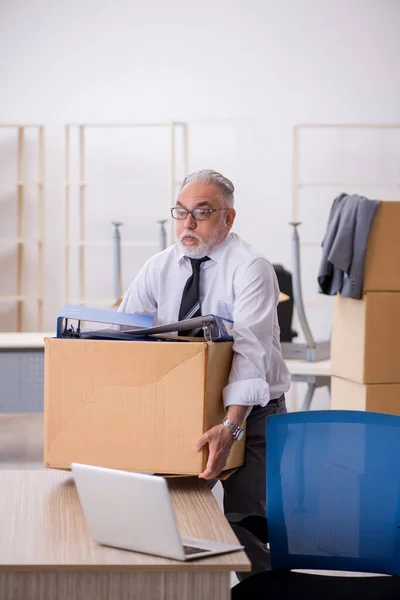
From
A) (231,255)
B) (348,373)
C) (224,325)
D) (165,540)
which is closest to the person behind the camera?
(165,540)

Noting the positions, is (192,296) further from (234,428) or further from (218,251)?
(234,428)

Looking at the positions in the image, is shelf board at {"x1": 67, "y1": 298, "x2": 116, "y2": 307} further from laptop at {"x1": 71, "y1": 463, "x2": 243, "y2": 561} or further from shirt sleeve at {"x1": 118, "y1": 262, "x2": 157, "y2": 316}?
laptop at {"x1": 71, "y1": 463, "x2": 243, "y2": 561}

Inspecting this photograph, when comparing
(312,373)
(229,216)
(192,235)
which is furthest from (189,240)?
(312,373)

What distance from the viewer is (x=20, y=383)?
13.2 ft

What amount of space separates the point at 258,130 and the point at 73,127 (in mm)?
1412

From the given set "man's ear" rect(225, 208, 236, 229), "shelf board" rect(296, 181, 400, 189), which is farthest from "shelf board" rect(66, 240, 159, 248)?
"man's ear" rect(225, 208, 236, 229)

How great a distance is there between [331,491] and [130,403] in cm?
47

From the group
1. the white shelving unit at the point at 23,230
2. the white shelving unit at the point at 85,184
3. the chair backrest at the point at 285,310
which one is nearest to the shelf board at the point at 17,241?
the white shelving unit at the point at 23,230

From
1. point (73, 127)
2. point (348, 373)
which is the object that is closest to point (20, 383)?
point (348, 373)

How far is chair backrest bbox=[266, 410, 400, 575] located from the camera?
6.02 feet

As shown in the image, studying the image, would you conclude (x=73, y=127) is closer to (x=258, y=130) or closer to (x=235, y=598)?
(x=258, y=130)

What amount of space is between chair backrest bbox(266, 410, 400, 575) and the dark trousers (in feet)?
0.79

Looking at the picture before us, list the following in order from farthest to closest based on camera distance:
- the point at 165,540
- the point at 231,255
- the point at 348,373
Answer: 1. the point at 348,373
2. the point at 231,255
3. the point at 165,540

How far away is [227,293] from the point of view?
2135 mm
